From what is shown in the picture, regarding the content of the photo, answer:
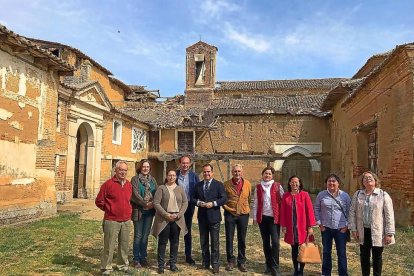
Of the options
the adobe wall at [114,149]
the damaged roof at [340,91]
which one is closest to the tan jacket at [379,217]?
the damaged roof at [340,91]

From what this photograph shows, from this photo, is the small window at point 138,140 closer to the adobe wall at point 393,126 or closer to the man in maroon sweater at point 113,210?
the adobe wall at point 393,126

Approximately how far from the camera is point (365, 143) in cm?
1310

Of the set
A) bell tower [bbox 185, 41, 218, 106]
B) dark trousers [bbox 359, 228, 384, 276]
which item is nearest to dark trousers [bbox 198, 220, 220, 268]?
dark trousers [bbox 359, 228, 384, 276]

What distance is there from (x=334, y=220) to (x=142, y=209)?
276 cm

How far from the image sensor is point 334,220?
4867mm

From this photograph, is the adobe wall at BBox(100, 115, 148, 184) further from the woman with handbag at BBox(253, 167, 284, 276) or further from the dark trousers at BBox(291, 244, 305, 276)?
the dark trousers at BBox(291, 244, 305, 276)

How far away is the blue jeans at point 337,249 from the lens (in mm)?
4871

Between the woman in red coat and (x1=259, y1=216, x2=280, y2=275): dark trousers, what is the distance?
15 cm

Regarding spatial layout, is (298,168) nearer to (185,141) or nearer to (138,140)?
(185,141)

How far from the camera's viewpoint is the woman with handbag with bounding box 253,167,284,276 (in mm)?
5254

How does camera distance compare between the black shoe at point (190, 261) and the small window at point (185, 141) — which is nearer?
the black shoe at point (190, 261)

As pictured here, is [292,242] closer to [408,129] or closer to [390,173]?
[408,129]

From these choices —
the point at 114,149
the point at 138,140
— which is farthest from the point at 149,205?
the point at 138,140

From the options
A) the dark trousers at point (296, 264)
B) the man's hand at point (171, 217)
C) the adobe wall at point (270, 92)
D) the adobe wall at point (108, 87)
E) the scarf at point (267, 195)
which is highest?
the adobe wall at point (270, 92)
